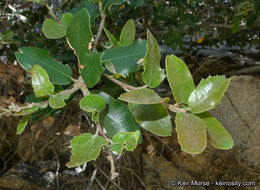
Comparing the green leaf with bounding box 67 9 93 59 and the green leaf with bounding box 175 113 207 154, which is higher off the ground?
the green leaf with bounding box 67 9 93 59

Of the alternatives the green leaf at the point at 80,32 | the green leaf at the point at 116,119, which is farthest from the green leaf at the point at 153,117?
the green leaf at the point at 80,32

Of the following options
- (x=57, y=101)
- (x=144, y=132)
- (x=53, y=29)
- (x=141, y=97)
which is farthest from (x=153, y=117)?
(x=144, y=132)

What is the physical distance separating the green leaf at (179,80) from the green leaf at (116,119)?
13 centimetres

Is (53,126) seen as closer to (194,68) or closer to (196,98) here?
(194,68)

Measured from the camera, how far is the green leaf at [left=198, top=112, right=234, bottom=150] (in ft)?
1.56

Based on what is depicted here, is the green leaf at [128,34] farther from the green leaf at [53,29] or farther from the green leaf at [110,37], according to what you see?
the green leaf at [53,29]

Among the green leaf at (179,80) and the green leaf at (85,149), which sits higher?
the green leaf at (179,80)

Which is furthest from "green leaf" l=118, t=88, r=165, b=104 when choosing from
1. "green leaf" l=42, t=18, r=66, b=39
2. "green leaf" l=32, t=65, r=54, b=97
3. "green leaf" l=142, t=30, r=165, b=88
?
"green leaf" l=42, t=18, r=66, b=39

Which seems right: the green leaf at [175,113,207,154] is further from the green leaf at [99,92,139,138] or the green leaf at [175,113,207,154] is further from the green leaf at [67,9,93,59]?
the green leaf at [67,9,93,59]

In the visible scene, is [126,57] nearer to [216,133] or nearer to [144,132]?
[216,133]

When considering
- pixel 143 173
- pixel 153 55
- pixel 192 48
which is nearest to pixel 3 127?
pixel 143 173

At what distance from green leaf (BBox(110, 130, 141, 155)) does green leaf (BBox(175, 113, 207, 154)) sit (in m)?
0.08

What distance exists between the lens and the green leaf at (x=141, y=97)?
43 centimetres

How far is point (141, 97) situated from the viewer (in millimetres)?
445
